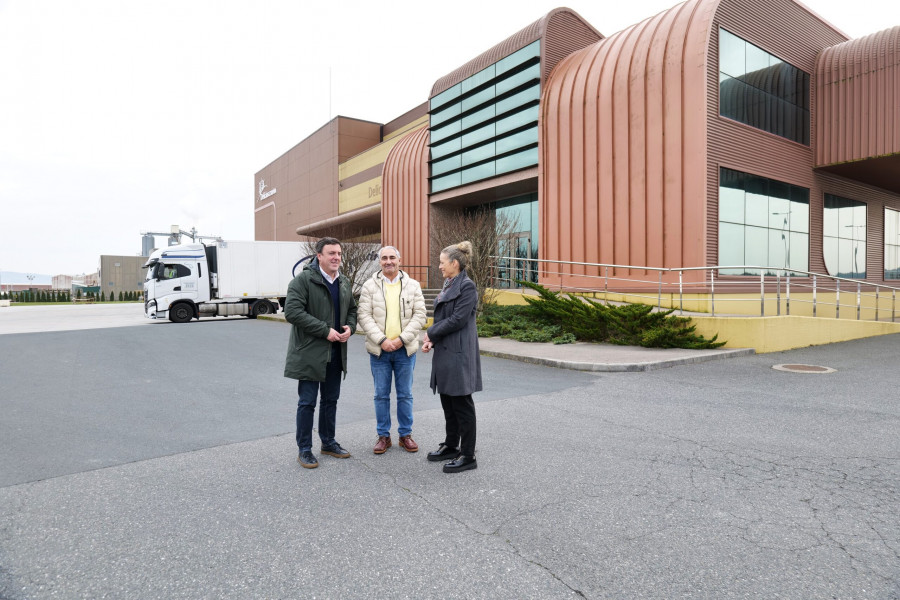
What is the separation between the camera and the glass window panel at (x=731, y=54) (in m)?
14.7

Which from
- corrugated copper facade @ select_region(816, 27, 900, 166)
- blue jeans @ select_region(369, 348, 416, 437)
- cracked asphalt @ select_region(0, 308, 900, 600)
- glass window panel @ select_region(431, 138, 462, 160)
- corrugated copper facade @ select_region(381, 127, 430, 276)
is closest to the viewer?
cracked asphalt @ select_region(0, 308, 900, 600)

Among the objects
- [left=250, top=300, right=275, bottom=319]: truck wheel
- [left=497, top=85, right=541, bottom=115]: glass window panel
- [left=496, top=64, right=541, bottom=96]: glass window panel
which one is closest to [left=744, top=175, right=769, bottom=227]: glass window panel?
[left=497, top=85, right=541, bottom=115]: glass window panel

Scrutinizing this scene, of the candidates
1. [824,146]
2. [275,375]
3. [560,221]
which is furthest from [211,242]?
[824,146]

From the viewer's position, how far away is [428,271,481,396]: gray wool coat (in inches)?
170

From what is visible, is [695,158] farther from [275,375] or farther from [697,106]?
[275,375]

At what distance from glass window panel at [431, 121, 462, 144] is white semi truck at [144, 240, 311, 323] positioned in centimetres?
784

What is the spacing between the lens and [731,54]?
49.2ft

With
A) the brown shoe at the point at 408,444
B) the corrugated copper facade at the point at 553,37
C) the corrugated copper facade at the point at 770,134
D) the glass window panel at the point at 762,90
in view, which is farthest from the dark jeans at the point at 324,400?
the corrugated copper facade at the point at 553,37

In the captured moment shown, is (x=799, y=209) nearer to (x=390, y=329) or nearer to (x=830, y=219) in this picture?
(x=830, y=219)

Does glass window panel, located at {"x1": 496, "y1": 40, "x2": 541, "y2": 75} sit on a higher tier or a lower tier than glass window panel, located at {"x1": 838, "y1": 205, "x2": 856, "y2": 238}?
higher

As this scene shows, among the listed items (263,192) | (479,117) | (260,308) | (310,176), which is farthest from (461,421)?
(263,192)

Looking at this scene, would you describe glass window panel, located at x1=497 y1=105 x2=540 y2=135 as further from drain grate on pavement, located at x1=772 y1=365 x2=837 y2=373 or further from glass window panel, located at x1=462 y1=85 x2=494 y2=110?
drain grate on pavement, located at x1=772 y1=365 x2=837 y2=373

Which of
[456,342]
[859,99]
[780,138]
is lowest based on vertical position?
[456,342]

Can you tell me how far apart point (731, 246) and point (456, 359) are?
43.9 ft
